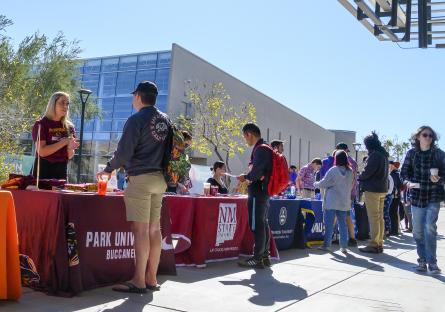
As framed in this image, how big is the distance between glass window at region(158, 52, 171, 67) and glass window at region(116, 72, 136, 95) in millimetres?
2741

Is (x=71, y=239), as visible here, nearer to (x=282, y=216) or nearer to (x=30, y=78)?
(x=282, y=216)

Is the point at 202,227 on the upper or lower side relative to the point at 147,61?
lower

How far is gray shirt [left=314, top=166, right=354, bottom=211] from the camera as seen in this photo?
7.84m

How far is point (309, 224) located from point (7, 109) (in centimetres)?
1333

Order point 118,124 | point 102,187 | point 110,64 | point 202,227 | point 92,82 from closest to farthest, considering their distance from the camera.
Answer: point 102,187 < point 202,227 < point 118,124 < point 110,64 < point 92,82

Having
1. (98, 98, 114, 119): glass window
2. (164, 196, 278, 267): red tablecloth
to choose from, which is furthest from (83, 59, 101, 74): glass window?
(164, 196, 278, 267): red tablecloth

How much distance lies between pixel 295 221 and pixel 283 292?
3663 mm

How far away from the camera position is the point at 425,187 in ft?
20.3

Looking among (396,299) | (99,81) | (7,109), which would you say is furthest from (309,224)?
(99,81)

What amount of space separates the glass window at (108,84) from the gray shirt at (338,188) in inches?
1142

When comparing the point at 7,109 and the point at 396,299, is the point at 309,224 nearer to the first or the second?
the point at 396,299

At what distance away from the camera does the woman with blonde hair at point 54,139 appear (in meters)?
4.82

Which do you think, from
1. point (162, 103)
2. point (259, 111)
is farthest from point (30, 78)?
point (259, 111)

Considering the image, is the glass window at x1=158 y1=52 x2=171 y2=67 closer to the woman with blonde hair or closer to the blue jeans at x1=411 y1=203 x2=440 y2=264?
the blue jeans at x1=411 y1=203 x2=440 y2=264
